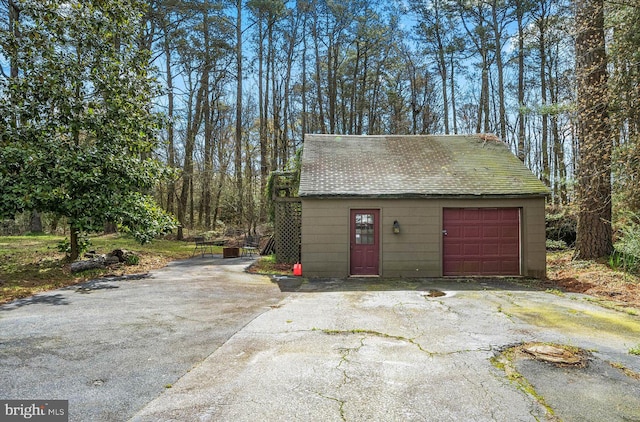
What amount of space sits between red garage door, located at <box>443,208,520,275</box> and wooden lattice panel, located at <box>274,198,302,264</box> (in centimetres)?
430

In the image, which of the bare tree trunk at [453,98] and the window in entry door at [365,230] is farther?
the bare tree trunk at [453,98]

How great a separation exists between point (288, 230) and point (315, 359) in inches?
297

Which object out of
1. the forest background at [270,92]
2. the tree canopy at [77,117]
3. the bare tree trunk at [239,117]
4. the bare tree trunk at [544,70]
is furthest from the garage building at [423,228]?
the bare tree trunk at [239,117]

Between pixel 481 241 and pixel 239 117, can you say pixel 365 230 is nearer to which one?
pixel 481 241

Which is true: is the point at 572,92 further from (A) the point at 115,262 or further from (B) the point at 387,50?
(B) the point at 387,50

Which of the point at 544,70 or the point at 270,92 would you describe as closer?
the point at 544,70

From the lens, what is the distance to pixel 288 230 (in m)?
10.8

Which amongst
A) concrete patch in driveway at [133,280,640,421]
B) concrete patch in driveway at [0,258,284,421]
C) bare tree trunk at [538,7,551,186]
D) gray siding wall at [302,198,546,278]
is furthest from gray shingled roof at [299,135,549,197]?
bare tree trunk at [538,7,551,186]

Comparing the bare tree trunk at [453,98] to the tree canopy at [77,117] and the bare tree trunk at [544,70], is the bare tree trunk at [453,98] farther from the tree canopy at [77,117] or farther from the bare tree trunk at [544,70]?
the tree canopy at [77,117]

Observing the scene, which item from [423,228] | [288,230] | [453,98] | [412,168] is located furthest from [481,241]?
[453,98]

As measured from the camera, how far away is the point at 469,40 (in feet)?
64.3

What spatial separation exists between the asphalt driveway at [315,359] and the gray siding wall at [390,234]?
268 cm

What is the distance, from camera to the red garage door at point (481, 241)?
9.01 metres

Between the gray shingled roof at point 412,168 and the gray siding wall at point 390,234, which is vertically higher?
the gray shingled roof at point 412,168
